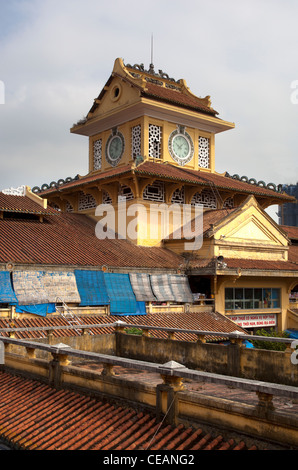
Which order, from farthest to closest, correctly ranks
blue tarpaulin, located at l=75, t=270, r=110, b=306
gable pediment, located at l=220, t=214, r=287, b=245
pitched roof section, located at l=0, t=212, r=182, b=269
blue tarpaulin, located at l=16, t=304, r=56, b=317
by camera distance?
gable pediment, located at l=220, t=214, r=287, b=245 → pitched roof section, located at l=0, t=212, r=182, b=269 → blue tarpaulin, located at l=75, t=270, r=110, b=306 → blue tarpaulin, located at l=16, t=304, r=56, b=317

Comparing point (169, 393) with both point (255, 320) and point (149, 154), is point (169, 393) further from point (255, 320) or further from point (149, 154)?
point (149, 154)

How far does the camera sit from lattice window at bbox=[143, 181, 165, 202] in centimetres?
2882

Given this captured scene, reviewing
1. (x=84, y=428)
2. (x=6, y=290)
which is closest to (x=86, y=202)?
(x=6, y=290)

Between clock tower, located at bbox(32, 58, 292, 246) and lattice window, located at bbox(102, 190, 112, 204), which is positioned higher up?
clock tower, located at bbox(32, 58, 292, 246)

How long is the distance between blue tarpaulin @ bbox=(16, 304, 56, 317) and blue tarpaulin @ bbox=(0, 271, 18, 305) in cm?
38

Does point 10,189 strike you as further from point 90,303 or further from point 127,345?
point 127,345

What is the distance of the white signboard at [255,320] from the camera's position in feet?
91.7

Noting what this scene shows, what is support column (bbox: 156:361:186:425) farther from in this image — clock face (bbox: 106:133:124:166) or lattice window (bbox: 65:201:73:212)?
lattice window (bbox: 65:201:73:212)

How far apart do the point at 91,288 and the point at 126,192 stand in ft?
28.5

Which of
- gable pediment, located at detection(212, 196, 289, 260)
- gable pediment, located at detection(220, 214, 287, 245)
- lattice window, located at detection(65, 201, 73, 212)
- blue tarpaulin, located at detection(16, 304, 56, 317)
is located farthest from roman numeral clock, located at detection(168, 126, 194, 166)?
blue tarpaulin, located at detection(16, 304, 56, 317)

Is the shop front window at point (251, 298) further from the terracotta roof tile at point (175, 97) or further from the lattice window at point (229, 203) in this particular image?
the terracotta roof tile at point (175, 97)

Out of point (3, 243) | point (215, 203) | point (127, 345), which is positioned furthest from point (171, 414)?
point (215, 203)

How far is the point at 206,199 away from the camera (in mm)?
31734

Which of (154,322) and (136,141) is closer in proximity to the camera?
(154,322)
